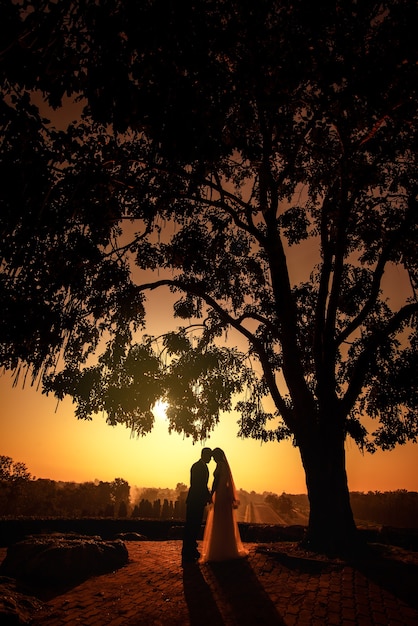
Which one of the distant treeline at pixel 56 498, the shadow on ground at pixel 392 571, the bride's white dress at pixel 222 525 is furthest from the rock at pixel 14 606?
the distant treeline at pixel 56 498

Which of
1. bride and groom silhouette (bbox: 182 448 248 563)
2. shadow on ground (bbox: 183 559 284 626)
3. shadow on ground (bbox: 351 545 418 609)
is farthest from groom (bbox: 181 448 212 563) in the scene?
shadow on ground (bbox: 351 545 418 609)

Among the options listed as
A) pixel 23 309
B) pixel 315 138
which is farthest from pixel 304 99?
pixel 23 309

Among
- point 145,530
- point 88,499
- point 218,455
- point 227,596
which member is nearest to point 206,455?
point 218,455

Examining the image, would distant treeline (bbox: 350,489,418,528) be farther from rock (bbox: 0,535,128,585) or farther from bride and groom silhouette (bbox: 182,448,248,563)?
rock (bbox: 0,535,128,585)

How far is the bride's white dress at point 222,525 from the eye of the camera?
631 centimetres

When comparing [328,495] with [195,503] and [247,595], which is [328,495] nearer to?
[195,503]

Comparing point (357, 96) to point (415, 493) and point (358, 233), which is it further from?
point (415, 493)

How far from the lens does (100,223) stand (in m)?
7.57

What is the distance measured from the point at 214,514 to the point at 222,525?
24cm

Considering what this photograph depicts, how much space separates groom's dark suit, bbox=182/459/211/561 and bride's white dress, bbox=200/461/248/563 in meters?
0.19

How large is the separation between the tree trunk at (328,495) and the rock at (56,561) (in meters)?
4.25

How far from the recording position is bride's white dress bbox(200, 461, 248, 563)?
6.31m

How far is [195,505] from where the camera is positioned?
6855 mm

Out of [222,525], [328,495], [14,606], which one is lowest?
[14,606]
